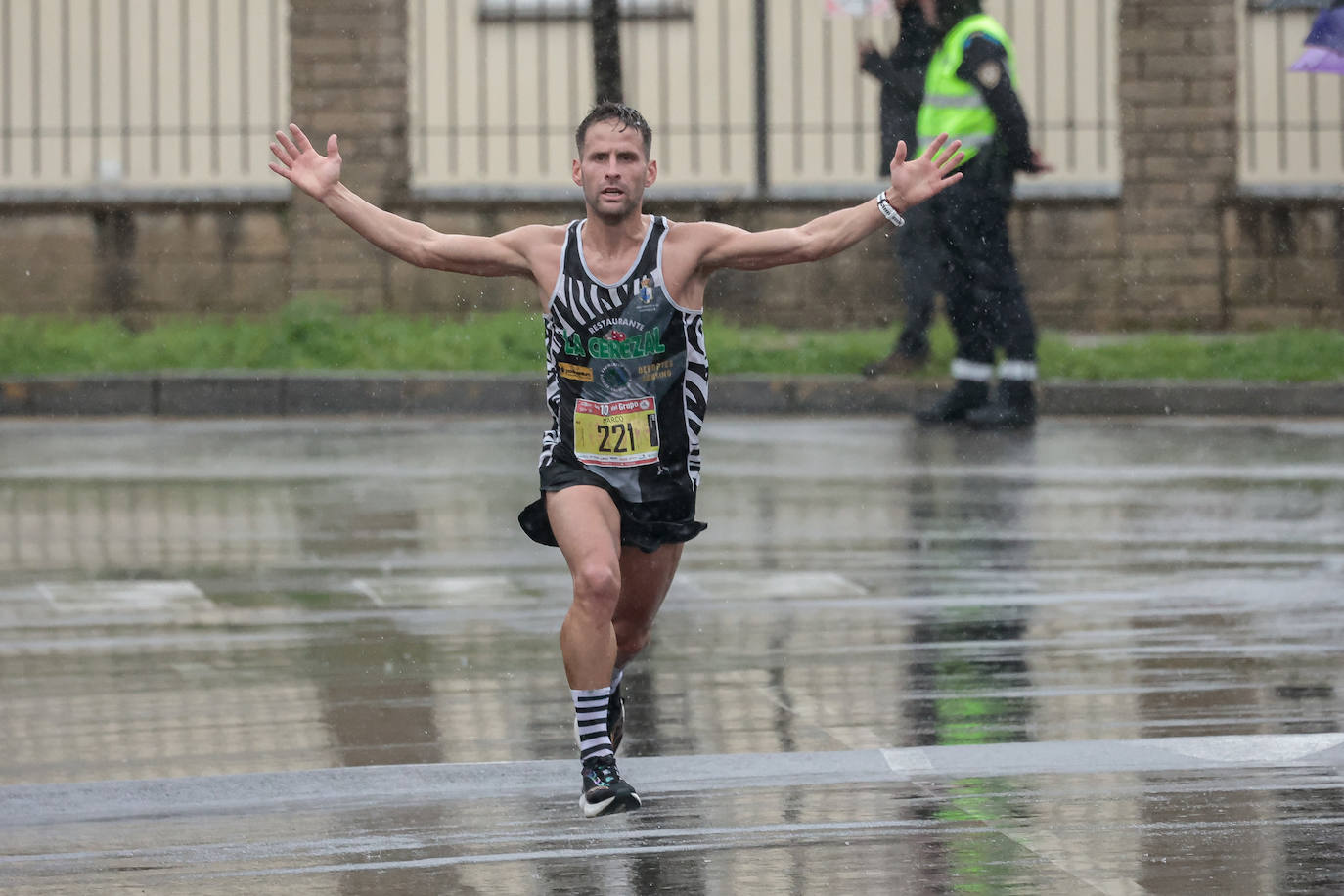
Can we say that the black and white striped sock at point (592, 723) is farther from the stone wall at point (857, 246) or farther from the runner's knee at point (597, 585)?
the stone wall at point (857, 246)

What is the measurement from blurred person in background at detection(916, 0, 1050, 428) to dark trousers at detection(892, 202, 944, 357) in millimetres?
1041

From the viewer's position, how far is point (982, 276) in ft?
49.0

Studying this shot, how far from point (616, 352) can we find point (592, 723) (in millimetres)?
834

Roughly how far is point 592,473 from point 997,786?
1.16 meters

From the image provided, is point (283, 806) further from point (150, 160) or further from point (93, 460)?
point (150, 160)

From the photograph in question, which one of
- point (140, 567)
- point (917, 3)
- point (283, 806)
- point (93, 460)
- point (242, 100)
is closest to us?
point (283, 806)

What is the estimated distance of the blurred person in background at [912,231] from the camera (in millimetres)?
16156

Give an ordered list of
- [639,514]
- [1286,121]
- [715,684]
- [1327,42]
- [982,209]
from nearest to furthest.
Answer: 1. [639,514]
2. [715,684]
3. [1327,42]
4. [982,209]
5. [1286,121]

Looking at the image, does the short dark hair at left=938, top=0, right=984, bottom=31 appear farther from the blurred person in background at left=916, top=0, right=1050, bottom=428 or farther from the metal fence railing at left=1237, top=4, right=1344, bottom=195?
the metal fence railing at left=1237, top=4, right=1344, bottom=195

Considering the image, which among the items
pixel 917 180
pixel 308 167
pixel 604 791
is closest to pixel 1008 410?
pixel 917 180

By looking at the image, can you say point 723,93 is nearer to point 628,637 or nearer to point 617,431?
point 628,637

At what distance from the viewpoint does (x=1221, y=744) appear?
6.37 metres

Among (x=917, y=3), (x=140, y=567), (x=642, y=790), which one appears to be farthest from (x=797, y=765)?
(x=917, y=3)

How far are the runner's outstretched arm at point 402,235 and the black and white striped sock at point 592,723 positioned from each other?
3.28 ft
